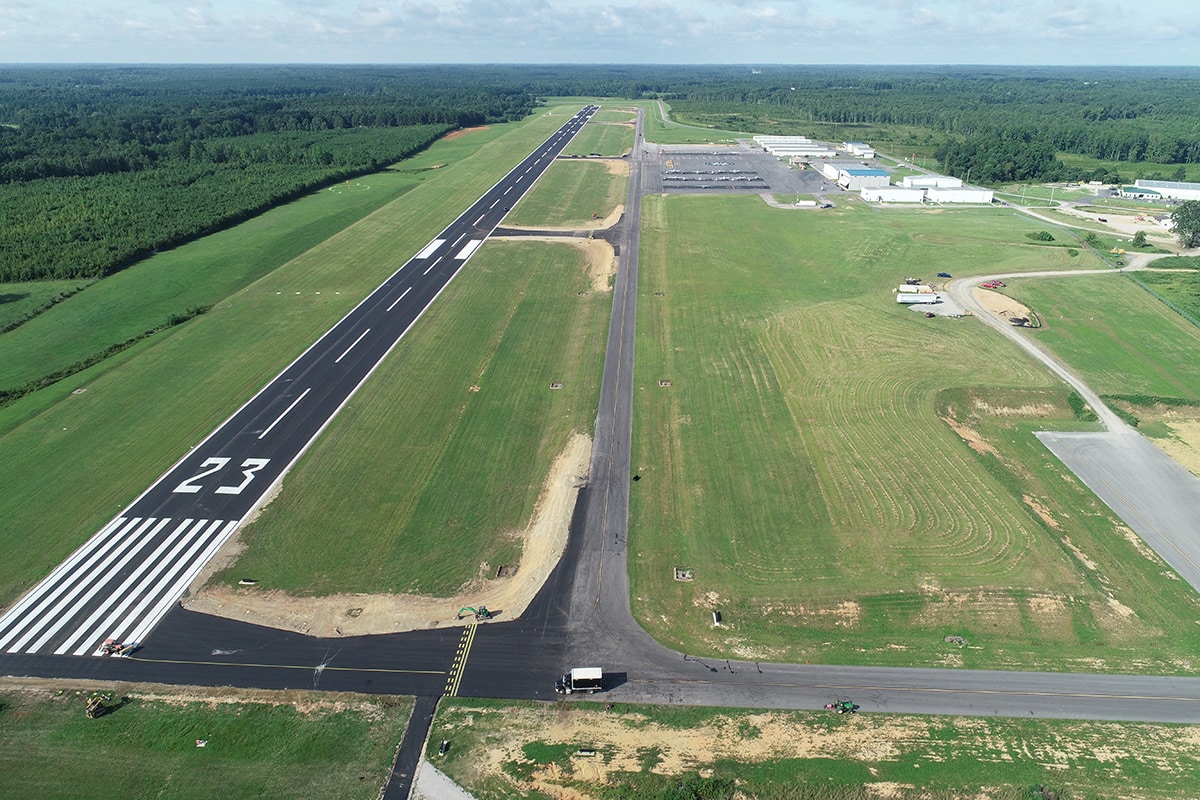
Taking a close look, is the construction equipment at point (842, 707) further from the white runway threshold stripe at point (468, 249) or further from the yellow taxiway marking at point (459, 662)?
the white runway threshold stripe at point (468, 249)

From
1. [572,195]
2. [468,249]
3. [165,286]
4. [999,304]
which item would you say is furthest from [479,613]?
[572,195]

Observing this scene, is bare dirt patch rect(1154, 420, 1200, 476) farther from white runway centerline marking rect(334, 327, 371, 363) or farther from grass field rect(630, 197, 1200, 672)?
white runway centerline marking rect(334, 327, 371, 363)

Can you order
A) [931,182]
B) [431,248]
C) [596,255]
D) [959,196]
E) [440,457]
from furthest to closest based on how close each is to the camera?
[931,182] → [959,196] → [431,248] → [596,255] → [440,457]

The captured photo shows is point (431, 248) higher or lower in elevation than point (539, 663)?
higher

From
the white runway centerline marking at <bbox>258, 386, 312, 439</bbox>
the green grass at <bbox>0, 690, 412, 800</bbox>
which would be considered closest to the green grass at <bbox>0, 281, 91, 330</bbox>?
the white runway centerline marking at <bbox>258, 386, 312, 439</bbox>

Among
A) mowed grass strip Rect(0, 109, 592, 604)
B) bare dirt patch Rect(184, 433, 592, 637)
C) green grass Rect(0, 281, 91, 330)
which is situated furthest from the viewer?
green grass Rect(0, 281, 91, 330)

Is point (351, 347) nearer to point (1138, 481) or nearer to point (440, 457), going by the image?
point (440, 457)
